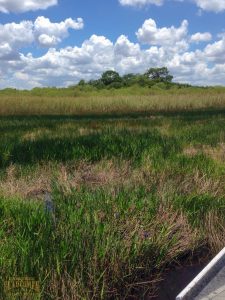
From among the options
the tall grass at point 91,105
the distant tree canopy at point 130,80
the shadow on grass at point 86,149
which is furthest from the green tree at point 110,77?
the shadow on grass at point 86,149

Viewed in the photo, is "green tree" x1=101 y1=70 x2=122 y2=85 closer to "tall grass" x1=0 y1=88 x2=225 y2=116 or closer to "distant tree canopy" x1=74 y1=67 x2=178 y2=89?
"distant tree canopy" x1=74 y1=67 x2=178 y2=89

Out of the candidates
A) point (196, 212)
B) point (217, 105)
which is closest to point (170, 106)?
point (217, 105)

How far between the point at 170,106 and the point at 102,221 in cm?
2290

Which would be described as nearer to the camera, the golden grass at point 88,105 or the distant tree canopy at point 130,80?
the golden grass at point 88,105

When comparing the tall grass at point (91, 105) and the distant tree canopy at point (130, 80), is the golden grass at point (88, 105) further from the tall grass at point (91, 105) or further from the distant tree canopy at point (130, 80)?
the distant tree canopy at point (130, 80)

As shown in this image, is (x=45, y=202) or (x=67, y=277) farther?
(x=45, y=202)

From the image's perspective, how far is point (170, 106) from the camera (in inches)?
1030

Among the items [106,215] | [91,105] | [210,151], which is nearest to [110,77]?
[91,105]

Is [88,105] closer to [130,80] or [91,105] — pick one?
[91,105]

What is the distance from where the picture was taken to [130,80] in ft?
169

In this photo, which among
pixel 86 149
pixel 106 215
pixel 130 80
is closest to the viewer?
pixel 106 215

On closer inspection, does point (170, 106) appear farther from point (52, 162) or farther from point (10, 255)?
point (10, 255)

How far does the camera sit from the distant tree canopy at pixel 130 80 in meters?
49.1

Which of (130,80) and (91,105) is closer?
(91,105)
